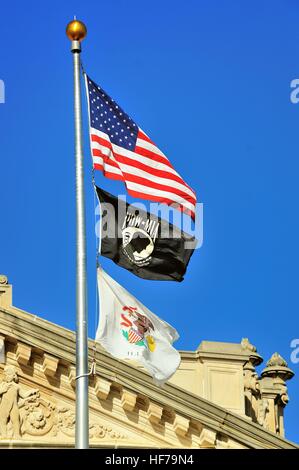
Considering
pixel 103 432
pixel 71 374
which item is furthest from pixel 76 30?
pixel 103 432

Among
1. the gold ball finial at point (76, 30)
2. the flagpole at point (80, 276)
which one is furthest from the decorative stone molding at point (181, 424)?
the gold ball finial at point (76, 30)

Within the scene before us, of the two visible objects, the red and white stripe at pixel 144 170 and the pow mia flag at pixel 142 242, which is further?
the red and white stripe at pixel 144 170

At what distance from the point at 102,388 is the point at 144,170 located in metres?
7.64

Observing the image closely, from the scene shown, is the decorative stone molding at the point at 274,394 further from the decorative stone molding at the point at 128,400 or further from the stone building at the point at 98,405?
the decorative stone molding at the point at 128,400

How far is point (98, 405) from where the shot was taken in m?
32.8

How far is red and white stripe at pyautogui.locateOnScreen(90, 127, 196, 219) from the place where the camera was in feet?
A: 84.9

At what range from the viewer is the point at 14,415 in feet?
106

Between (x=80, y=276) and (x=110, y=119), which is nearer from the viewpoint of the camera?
(x=80, y=276)

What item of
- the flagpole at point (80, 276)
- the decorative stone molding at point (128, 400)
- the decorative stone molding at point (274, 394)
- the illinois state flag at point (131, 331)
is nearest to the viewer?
the flagpole at point (80, 276)

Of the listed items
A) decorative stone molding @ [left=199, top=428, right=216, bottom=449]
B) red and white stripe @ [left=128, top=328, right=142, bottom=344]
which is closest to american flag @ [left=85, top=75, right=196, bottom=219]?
red and white stripe @ [left=128, top=328, right=142, bottom=344]

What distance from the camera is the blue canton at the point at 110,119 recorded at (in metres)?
26.0

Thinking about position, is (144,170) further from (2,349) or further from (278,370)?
(278,370)

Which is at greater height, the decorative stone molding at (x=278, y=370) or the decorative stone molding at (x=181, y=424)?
the decorative stone molding at (x=278, y=370)

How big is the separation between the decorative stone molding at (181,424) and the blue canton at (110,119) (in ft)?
27.4
